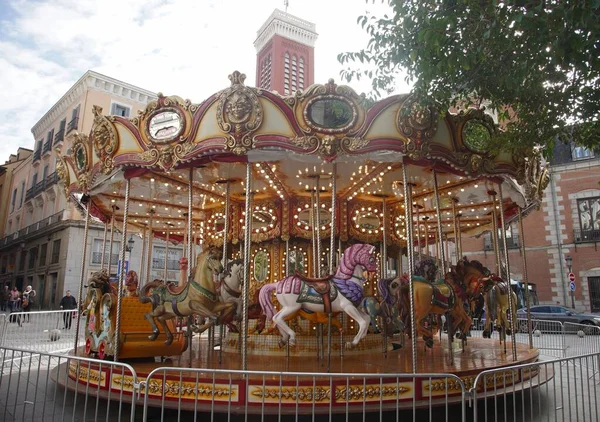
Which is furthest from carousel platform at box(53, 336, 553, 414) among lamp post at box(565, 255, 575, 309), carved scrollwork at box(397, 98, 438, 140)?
lamp post at box(565, 255, 575, 309)

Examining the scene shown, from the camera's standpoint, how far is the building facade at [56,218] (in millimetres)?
28297

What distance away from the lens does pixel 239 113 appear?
22.0 ft

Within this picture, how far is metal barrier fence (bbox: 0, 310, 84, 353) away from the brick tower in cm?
4636

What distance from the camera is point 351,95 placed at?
22.2ft

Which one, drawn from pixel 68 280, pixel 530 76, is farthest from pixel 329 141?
pixel 68 280

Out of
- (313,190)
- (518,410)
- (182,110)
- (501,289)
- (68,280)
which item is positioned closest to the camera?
(518,410)

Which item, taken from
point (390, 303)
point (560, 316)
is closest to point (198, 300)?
point (390, 303)

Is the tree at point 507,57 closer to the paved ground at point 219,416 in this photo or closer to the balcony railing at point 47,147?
the paved ground at point 219,416

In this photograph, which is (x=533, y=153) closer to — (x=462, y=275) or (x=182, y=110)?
(x=462, y=275)

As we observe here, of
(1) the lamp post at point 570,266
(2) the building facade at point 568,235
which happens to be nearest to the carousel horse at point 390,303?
(1) the lamp post at point 570,266

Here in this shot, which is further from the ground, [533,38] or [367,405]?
[533,38]

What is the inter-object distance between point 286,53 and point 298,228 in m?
52.8

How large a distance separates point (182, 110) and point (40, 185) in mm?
31433

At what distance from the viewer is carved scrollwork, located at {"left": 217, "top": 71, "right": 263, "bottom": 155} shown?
6691mm
